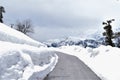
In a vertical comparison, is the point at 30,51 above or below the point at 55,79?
above

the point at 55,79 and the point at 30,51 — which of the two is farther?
the point at 55,79

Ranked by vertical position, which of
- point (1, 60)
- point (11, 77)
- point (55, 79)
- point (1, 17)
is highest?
point (1, 17)

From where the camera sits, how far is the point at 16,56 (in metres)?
11.7

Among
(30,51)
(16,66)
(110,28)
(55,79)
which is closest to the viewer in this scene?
(16,66)

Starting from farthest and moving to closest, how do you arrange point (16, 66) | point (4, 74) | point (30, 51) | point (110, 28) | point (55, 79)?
point (110, 28)
point (55, 79)
point (30, 51)
point (16, 66)
point (4, 74)

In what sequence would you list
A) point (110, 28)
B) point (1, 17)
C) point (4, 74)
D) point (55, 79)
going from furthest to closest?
1. point (1, 17)
2. point (110, 28)
3. point (55, 79)
4. point (4, 74)

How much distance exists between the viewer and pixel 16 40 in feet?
92.0

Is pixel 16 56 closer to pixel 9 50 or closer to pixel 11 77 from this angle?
pixel 9 50

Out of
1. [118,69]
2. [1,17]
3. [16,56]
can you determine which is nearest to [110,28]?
[1,17]

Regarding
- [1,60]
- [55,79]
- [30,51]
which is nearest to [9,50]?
[1,60]

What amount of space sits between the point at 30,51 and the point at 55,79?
9.49 feet

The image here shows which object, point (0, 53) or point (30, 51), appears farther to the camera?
point (30, 51)

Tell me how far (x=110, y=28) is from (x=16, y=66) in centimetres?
7190

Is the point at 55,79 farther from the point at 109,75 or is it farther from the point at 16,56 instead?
the point at 16,56
